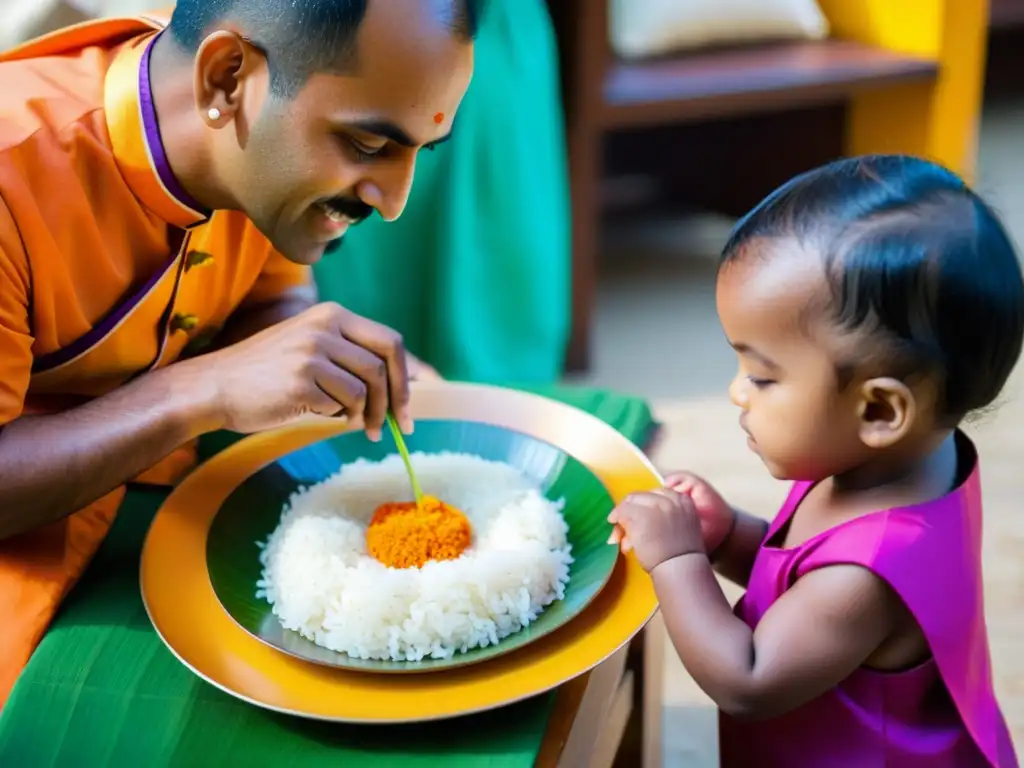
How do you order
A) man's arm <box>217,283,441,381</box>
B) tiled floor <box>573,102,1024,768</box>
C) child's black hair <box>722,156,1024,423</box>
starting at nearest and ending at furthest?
child's black hair <box>722,156,1024,423</box>
man's arm <box>217,283,441,381</box>
tiled floor <box>573,102,1024,768</box>

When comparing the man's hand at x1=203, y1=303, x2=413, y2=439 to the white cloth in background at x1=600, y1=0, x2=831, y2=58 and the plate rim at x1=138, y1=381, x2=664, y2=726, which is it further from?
the white cloth in background at x1=600, y1=0, x2=831, y2=58

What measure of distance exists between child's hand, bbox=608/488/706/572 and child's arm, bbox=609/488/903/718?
0.04ft

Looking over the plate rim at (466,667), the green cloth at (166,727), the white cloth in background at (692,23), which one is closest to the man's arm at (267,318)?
the plate rim at (466,667)

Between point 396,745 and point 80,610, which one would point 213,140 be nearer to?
point 80,610

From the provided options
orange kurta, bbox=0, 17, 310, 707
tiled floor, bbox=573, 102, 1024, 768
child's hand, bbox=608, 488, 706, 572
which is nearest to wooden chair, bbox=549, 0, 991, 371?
tiled floor, bbox=573, 102, 1024, 768

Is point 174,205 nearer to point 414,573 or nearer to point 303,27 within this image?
point 303,27

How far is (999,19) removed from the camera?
10.6 ft

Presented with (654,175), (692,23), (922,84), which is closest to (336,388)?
(692,23)

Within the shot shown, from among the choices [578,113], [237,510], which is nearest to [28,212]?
[237,510]

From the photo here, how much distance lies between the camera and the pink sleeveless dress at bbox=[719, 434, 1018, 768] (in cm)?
81

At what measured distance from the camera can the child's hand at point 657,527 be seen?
879mm

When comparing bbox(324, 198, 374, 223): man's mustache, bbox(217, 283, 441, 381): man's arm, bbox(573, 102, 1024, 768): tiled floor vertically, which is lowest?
bbox(573, 102, 1024, 768): tiled floor

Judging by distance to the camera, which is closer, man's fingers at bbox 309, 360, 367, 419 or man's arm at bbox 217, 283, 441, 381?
man's fingers at bbox 309, 360, 367, 419

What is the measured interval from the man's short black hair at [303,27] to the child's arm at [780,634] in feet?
1.53
